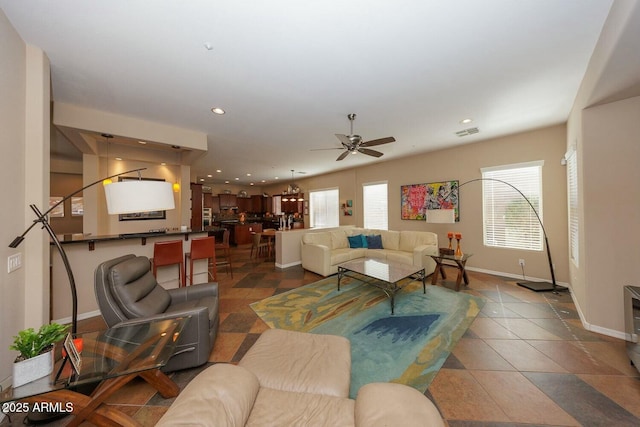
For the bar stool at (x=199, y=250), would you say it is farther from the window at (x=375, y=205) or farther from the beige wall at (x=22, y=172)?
the window at (x=375, y=205)

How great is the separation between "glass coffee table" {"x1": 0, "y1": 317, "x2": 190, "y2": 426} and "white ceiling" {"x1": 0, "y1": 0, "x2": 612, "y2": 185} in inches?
91.4

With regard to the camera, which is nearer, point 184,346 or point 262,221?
point 184,346

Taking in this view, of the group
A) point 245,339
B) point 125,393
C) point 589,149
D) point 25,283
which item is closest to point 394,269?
point 245,339

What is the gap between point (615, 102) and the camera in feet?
7.57

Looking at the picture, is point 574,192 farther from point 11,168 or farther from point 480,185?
point 11,168

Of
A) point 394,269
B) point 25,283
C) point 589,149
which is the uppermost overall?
point 589,149

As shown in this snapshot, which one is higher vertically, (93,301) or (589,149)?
(589,149)

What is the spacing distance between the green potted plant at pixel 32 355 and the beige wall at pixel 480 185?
5.83 meters

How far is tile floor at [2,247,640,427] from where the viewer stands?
4.85ft

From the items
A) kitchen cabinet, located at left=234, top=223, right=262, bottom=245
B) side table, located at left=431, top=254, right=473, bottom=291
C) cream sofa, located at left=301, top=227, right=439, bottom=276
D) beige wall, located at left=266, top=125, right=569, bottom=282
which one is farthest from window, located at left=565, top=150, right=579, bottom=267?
kitchen cabinet, located at left=234, top=223, right=262, bottom=245

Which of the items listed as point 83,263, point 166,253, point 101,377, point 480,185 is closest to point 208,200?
point 166,253

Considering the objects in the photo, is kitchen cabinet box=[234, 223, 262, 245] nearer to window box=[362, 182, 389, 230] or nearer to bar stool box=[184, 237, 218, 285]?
window box=[362, 182, 389, 230]

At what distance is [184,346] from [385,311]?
230 centimetres

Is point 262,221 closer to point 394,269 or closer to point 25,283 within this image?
point 394,269
